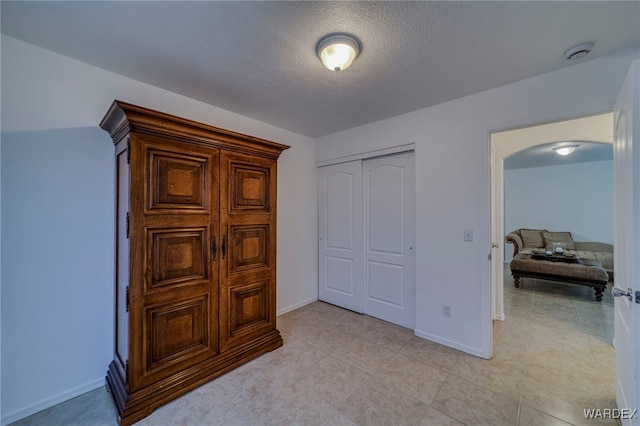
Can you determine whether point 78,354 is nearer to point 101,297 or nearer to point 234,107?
point 101,297

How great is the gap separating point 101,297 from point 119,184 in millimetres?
891

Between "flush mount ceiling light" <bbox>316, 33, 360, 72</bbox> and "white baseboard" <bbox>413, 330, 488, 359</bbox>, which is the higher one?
"flush mount ceiling light" <bbox>316, 33, 360, 72</bbox>

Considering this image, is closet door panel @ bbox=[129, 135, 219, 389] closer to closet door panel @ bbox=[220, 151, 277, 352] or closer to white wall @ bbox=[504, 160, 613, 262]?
closet door panel @ bbox=[220, 151, 277, 352]

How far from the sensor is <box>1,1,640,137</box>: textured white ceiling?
1322mm

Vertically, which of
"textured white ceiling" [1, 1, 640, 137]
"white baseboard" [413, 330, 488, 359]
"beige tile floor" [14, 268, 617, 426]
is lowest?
"beige tile floor" [14, 268, 617, 426]

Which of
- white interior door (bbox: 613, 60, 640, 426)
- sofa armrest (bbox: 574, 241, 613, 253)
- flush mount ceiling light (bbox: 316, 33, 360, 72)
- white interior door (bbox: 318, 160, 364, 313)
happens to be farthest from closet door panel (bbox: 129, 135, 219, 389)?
sofa armrest (bbox: 574, 241, 613, 253)

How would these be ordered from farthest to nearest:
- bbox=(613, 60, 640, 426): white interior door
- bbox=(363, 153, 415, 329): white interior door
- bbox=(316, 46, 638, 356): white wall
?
bbox=(363, 153, 415, 329): white interior door → bbox=(316, 46, 638, 356): white wall → bbox=(613, 60, 640, 426): white interior door

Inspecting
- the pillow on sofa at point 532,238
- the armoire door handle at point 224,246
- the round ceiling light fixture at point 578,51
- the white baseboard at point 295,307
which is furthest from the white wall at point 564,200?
the armoire door handle at point 224,246

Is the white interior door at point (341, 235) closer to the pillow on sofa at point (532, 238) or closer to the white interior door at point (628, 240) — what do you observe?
the white interior door at point (628, 240)

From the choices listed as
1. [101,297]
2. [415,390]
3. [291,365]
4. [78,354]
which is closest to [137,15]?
[101,297]

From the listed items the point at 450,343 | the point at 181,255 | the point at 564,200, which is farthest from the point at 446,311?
the point at 564,200

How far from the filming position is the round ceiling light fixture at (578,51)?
5.22 feet

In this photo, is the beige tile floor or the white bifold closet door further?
the white bifold closet door

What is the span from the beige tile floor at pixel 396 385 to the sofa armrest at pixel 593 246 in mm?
3901
